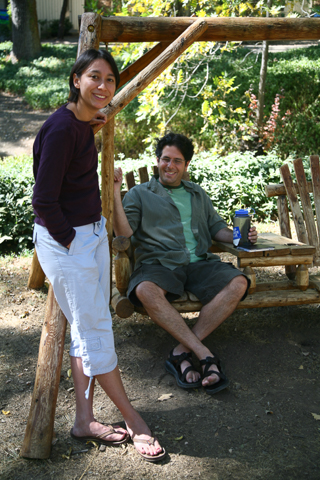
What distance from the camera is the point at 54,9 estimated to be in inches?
1124

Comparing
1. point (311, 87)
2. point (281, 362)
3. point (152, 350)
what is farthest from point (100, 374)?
point (311, 87)

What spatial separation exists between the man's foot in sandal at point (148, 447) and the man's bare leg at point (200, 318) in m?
0.64

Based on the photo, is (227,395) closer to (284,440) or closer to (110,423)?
(284,440)

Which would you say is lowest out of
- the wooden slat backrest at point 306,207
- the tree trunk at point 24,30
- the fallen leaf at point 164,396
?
the fallen leaf at point 164,396

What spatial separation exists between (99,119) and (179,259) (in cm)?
124

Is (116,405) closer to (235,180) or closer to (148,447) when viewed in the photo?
(148,447)

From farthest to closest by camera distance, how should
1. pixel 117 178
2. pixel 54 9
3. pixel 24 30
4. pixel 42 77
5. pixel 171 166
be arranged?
pixel 54 9
pixel 24 30
pixel 42 77
pixel 171 166
pixel 117 178

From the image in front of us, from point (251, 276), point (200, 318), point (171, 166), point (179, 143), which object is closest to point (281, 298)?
point (251, 276)

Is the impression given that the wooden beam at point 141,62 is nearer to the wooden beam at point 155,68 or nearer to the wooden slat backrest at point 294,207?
the wooden beam at point 155,68

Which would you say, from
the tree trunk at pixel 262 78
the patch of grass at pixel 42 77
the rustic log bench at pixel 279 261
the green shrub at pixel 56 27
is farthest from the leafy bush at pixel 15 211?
the green shrub at pixel 56 27

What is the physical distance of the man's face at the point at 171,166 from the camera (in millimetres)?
3682

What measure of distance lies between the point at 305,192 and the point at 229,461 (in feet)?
8.41

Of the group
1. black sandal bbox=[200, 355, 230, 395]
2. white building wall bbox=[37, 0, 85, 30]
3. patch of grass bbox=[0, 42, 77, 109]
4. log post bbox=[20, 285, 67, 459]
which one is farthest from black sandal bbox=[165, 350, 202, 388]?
white building wall bbox=[37, 0, 85, 30]

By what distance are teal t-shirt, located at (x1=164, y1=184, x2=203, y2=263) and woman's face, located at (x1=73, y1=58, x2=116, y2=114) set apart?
1519 mm
